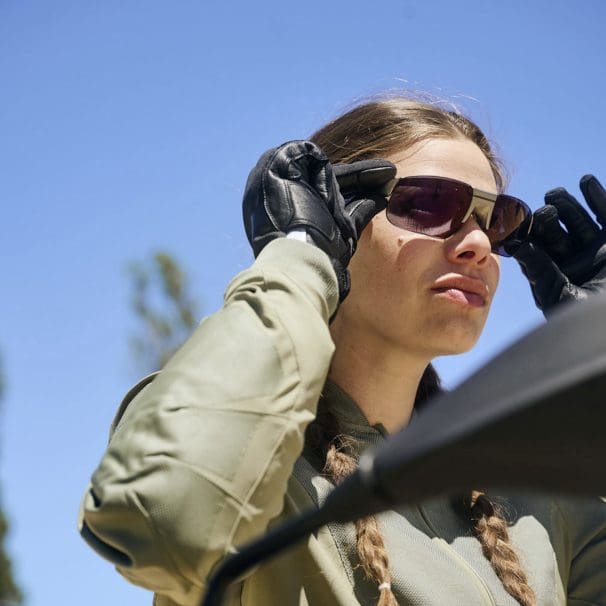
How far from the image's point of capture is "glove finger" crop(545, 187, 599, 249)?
9.30 ft

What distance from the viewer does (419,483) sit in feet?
2.07

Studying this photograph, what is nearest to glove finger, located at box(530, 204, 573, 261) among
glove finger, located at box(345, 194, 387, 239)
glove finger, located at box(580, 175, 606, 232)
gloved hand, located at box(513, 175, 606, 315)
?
gloved hand, located at box(513, 175, 606, 315)

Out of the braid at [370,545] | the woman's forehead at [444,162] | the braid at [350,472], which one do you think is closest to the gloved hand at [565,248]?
the woman's forehead at [444,162]

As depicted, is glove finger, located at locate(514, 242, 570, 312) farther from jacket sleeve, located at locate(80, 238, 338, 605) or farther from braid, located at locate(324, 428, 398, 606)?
jacket sleeve, located at locate(80, 238, 338, 605)

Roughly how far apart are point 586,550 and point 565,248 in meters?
0.92

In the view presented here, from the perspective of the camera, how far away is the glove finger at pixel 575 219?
284 cm

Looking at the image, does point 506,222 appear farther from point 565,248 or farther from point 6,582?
point 6,582

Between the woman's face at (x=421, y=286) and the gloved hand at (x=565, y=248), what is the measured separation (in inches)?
14.9

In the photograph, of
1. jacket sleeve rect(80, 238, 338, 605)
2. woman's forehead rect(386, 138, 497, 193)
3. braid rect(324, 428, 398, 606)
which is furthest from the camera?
woman's forehead rect(386, 138, 497, 193)

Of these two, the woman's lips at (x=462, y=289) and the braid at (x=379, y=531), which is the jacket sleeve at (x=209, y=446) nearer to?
the braid at (x=379, y=531)

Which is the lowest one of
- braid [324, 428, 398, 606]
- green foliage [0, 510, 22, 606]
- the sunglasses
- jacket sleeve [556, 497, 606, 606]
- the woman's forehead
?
green foliage [0, 510, 22, 606]

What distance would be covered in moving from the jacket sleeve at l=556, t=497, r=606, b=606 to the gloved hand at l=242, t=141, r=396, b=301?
0.80 m

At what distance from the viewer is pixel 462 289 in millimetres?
2303

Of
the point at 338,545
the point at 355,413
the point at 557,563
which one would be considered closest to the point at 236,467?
the point at 338,545
